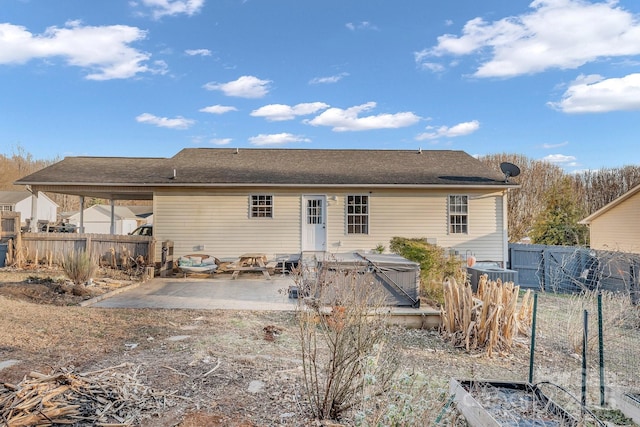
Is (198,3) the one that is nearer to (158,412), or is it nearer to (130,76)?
(130,76)

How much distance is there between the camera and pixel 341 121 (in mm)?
31281

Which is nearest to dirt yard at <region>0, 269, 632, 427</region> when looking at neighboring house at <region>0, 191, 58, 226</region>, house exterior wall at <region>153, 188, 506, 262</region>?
house exterior wall at <region>153, 188, 506, 262</region>

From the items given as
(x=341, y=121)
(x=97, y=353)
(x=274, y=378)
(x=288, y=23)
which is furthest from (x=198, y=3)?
(x=341, y=121)

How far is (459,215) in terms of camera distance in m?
13.3

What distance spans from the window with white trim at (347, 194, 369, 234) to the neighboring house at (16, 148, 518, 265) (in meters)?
0.03

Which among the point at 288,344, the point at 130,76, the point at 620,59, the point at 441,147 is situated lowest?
the point at 288,344

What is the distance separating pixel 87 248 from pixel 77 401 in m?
10.0

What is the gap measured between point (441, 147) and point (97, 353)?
15375 mm

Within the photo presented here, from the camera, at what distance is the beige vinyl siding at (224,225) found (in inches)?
500

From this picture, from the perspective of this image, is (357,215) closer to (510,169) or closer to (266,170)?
(266,170)

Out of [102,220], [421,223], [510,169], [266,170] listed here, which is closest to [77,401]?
[266,170]

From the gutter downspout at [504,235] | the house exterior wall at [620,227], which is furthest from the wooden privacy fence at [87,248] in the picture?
the house exterior wall at [620,227]

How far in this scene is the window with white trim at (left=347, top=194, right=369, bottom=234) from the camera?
13055 millimetres

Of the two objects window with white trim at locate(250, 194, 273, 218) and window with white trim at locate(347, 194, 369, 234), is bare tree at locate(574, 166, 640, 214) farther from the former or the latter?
window with white trim at locate(250, 194, 273, 218)
